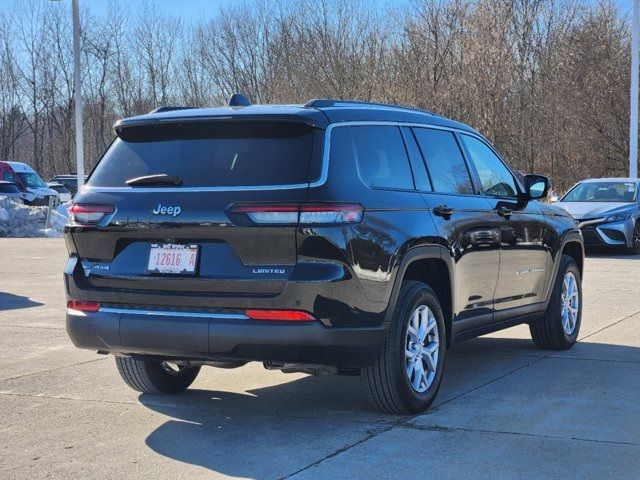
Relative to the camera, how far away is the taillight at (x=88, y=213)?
5.16 m

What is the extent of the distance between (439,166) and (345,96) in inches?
1198

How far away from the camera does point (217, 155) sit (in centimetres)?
508

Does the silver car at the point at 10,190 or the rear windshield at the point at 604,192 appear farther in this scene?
the silver car at the point at 10,190

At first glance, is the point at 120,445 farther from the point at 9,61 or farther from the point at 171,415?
the point at 9,61

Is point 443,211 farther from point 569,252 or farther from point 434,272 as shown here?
point 569,252

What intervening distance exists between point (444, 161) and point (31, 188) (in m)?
34.2

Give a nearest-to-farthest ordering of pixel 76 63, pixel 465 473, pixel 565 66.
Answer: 1. pixel 465 473
2. pixel 76 63
3. pixel 565 66

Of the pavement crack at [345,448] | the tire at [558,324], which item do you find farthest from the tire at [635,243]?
the pavement crack at [345,448]

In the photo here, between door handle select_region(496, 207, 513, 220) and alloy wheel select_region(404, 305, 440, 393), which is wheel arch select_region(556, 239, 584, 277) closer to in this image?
door handle select_region(496, 207, 513, 220)

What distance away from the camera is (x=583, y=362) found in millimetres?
7133

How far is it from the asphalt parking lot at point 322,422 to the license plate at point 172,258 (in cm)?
98

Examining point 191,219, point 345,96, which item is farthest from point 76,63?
point 191,219

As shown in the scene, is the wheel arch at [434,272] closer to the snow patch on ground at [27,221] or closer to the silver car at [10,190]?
the snow patch on ground at [27,221]

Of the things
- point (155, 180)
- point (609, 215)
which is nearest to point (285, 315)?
point (155, 180)
